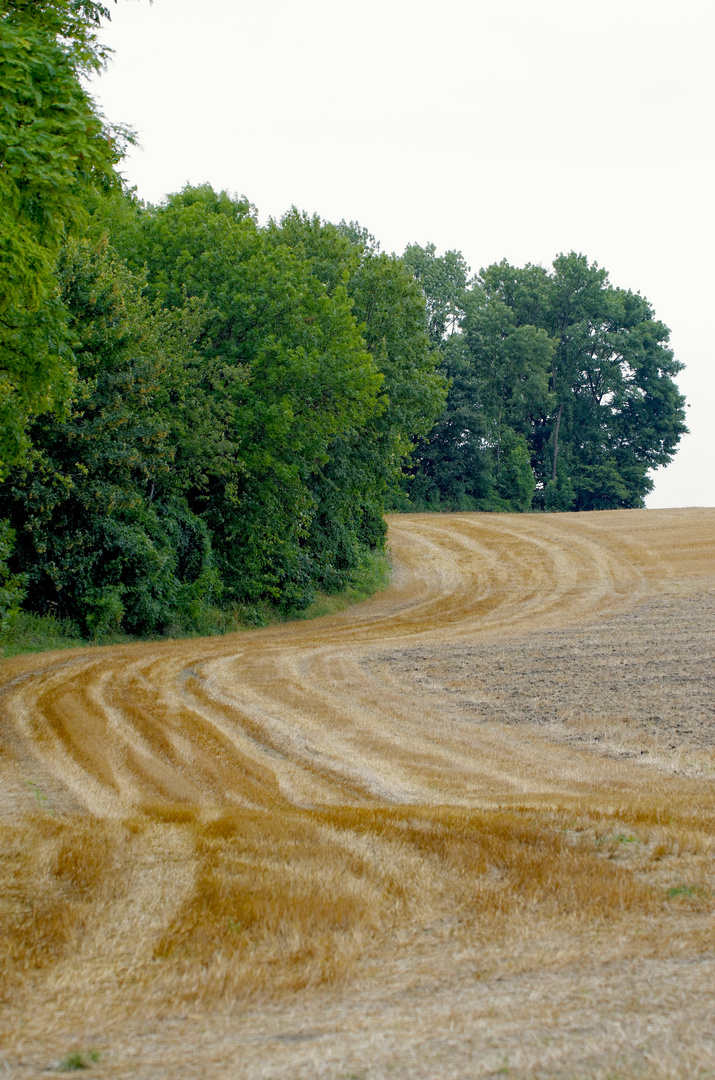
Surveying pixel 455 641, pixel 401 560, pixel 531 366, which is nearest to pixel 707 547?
pixel 401 560

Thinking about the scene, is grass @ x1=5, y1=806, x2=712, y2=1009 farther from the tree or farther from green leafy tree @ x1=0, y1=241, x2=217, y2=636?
the tree

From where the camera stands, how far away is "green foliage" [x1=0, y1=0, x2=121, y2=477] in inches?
279

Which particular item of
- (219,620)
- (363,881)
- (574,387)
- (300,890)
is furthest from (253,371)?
(574,387)

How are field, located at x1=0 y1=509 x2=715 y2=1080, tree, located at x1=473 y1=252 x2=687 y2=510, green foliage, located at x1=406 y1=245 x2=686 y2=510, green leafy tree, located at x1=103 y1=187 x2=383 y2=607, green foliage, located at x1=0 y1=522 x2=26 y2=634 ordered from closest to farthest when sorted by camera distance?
field, located at x1=0 y1=509 x2=715 y2=1080, green foliage, located at x1=0 y1=522 x2=26 y2=634, green leafy tree, located at x1=103 y1=187 x2=383 y2=607, green foliage, located at x1=406 y1=245 x2=686 y2=510, tree, located at x1=473 y1=252 x2=687 y2=510

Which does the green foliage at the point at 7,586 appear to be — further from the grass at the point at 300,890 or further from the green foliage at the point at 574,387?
the green foliage at the point at 574,387

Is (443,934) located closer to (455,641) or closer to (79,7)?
(79,7)

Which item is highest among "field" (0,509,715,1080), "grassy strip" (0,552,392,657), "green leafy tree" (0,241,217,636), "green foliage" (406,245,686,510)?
"green foliage" (406,245,686,510)

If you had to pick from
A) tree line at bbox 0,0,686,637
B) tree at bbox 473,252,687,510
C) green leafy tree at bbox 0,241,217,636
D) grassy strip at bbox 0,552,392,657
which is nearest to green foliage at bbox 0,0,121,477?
tree line at bbox 0,0,686,637

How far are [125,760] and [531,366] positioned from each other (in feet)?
161

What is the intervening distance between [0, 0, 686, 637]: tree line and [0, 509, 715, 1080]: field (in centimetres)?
468

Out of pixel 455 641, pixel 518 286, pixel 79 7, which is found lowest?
pixel 455 641

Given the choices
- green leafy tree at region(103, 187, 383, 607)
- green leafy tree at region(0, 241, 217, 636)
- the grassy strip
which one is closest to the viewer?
green leafy tree at region(0, 241, 217, 636)

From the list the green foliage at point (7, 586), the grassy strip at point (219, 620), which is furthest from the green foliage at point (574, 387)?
the green foliage at point (7, 586)

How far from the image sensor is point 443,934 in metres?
3.82
